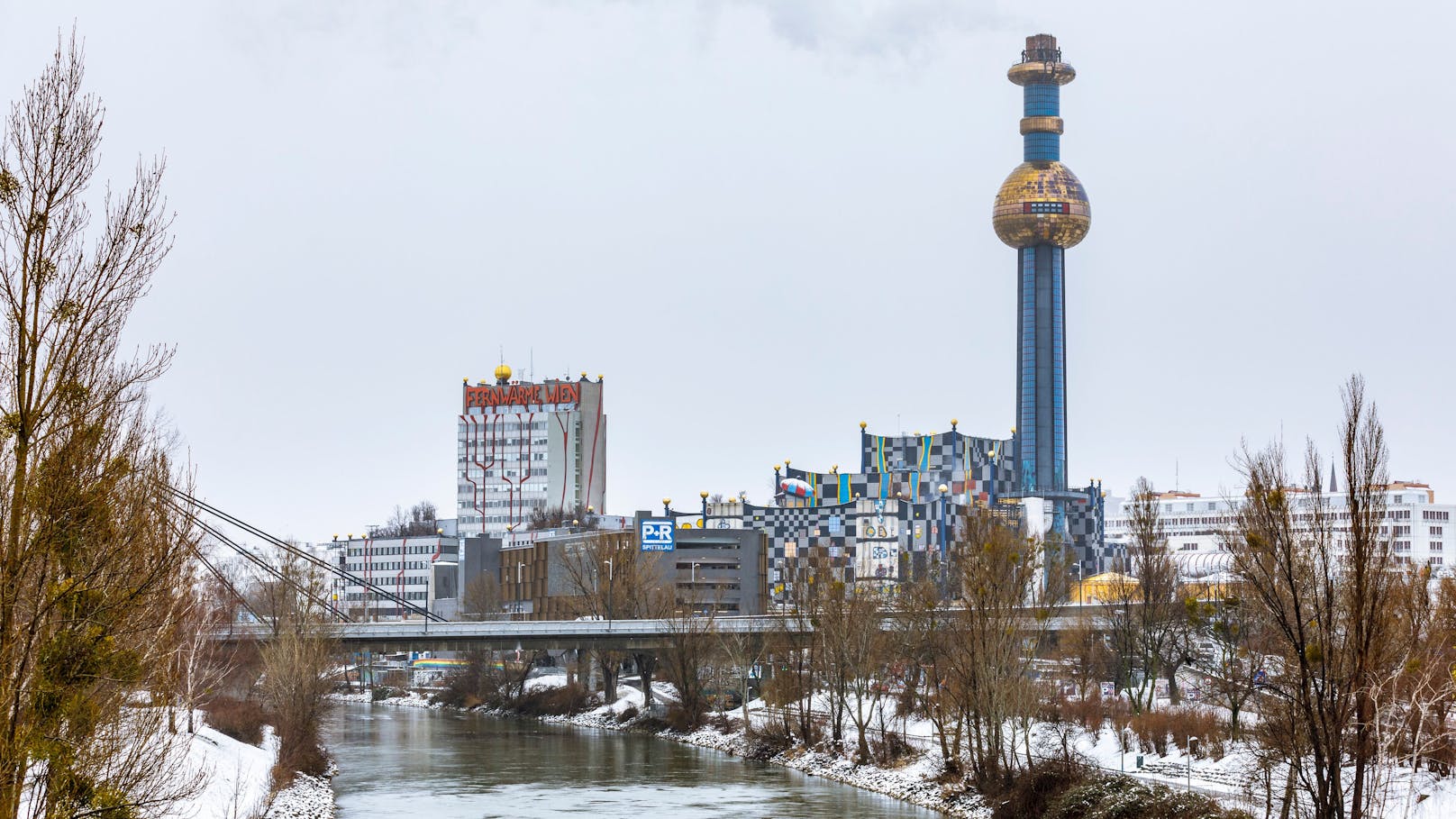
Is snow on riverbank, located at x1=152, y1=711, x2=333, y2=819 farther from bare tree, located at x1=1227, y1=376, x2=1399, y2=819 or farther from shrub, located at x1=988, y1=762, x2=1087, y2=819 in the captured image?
bare tree, located at x1=1227, y1=376, x2=1399, y2=819

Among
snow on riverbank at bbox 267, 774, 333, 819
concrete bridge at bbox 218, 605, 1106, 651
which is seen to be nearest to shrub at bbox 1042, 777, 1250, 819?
snow on riverbank at bbox 267, 774, 333, 819

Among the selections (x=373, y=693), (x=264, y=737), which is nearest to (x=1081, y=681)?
(x=264, y=737)

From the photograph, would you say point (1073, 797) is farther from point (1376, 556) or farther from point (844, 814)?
point (1376, 556)

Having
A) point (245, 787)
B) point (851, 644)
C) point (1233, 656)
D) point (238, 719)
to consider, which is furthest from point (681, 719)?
point (245, 787)

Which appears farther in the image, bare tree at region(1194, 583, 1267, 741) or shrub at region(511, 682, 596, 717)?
shrub at region(511, 682, 596, 717)

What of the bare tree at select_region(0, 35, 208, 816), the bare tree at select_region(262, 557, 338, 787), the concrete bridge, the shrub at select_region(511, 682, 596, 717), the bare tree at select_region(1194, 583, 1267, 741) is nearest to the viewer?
the bare tree at select_region(0, 35, 208, 816)

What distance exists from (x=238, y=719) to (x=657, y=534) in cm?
10210

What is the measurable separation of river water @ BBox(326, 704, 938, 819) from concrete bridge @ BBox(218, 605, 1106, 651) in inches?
219

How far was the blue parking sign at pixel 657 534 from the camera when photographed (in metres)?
177

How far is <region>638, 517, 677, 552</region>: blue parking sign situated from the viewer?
6969 inches

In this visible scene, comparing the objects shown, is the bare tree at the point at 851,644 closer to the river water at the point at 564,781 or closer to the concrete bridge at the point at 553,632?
the river water at the point at 564,781

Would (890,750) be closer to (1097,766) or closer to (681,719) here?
(1097,766)

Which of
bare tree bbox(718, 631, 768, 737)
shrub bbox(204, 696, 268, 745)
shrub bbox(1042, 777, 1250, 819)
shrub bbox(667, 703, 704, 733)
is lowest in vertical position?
shrub bbox(667, 703, 704, 733)

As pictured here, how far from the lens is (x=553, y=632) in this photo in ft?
336
